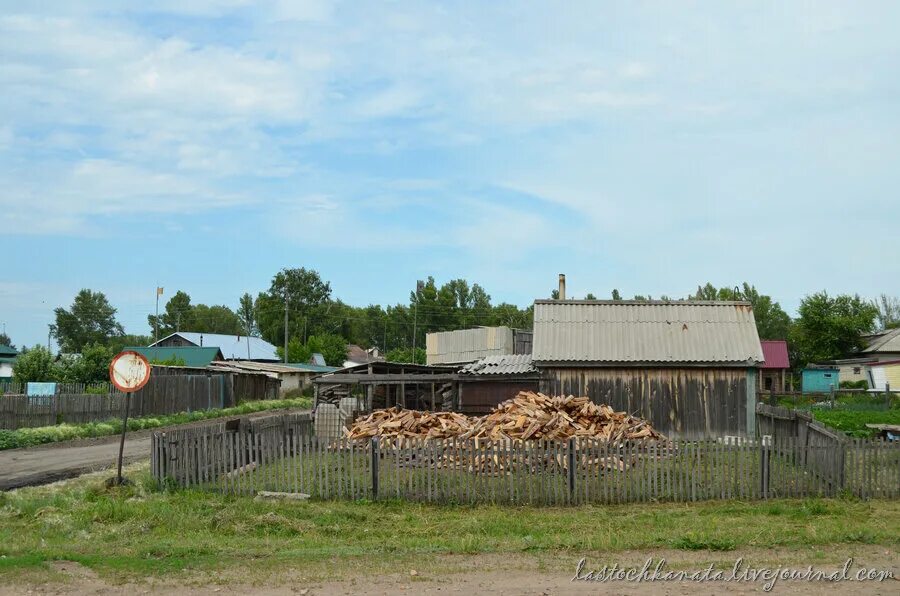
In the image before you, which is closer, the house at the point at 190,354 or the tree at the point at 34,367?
the tree at the point at 34,367

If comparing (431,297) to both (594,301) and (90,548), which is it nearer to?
(594,301)

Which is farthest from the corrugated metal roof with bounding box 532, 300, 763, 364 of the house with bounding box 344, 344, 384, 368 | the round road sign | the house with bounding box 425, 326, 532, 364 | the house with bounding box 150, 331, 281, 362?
the house with bounding box 344, 344, 384, 368

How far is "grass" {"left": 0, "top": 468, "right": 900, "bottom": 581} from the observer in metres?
10.5

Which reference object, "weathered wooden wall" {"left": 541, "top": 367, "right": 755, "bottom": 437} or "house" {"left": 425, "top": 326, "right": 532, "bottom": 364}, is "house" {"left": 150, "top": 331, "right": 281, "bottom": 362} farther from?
"weathered wooden wall" {"left": 541, "top": 367, "right": 755, "bottom": 437}

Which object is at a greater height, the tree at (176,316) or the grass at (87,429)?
the tree at (176,316)

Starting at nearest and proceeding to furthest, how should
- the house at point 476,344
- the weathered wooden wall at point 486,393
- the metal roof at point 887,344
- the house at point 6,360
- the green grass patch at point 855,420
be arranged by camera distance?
the green grass patch at point 855,420 → the weathered wooden wall at point 486,393 → the house at point 476,344 → the metal roof at point 887,344 → the house at point 6,360

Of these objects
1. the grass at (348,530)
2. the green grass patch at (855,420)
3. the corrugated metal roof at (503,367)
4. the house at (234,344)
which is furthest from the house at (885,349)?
the grass at (348,530)

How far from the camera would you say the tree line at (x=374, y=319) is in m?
72.4

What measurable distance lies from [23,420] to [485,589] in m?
28.2

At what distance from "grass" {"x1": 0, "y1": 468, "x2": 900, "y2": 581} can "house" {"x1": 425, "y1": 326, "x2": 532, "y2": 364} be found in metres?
35.5

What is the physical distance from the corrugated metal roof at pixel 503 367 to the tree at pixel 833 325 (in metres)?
50.4

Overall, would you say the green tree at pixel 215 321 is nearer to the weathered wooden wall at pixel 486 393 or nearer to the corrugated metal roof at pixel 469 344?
the corrugated metal roof at pixel 469 344

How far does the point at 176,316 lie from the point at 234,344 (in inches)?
1957

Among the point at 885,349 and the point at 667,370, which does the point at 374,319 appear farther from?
the point at 667,370
